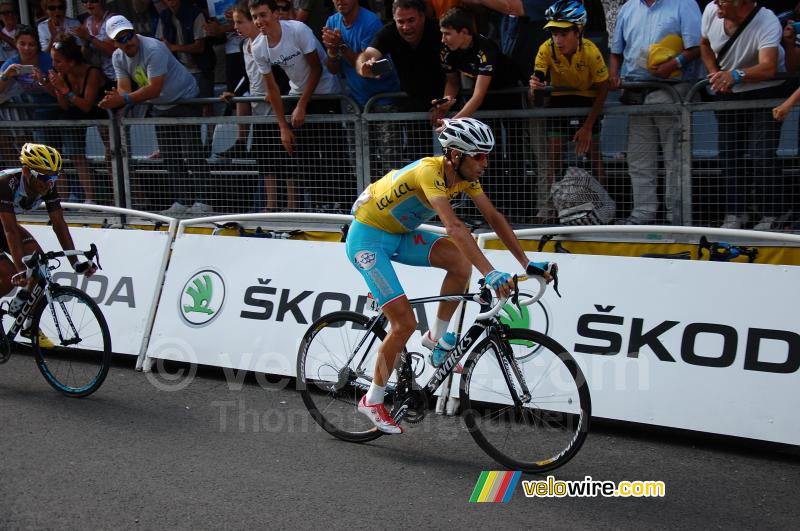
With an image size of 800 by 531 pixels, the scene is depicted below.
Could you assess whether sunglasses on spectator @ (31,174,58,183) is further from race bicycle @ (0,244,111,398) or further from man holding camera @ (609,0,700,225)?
man holding camera @ (609,0,700,225)

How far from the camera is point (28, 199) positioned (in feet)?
22.7

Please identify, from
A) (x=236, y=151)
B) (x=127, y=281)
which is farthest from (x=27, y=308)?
(x=236, y=151)

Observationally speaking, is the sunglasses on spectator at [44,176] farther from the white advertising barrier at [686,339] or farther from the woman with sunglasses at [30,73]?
the white advertising barrier at [686,339]

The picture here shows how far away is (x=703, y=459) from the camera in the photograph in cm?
522

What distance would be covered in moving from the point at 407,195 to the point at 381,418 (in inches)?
54.8

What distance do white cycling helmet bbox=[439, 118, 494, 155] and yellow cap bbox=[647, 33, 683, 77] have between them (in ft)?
8.40

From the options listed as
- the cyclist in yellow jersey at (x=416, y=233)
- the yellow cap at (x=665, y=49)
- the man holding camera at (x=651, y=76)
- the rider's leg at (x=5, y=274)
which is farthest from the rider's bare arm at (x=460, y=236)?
the rider's leg at (x=5, y=274)

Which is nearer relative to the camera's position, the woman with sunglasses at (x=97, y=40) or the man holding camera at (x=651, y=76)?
the man holding camera at (x=651, y=76)

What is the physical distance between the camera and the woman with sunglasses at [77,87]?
9.12 m

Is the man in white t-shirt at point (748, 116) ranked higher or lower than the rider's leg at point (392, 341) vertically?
higher

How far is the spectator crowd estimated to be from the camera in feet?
20.6

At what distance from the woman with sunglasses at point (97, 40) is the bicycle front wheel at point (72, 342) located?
154 inches

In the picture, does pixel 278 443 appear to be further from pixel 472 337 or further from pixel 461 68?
pixel 461 68

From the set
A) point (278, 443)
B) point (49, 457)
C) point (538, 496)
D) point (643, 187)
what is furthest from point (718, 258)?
point (49, 457)
